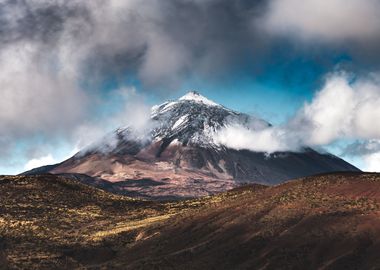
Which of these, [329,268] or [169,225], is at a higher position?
[169,225]

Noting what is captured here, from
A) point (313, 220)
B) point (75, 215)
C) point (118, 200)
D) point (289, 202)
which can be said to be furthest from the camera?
point (118, 200)

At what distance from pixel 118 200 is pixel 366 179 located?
7283 centimetres

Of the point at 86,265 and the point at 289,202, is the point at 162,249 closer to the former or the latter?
the point at 86,265

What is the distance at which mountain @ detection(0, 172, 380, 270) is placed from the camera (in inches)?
2756

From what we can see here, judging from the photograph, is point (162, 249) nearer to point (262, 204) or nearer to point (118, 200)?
point (262, 204)

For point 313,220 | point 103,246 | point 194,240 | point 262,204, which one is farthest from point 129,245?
point 313,220

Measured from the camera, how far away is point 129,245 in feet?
309

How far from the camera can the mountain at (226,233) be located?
2756 inches

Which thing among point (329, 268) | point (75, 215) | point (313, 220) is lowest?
point (329, 268)

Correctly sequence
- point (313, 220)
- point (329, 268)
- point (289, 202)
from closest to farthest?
point (329, 268), point (313, 220), point (289, 202)

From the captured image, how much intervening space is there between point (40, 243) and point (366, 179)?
54968 mm

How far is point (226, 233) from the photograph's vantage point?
8512 cm

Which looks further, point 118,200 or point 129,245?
point 118,200

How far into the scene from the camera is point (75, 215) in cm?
12581
